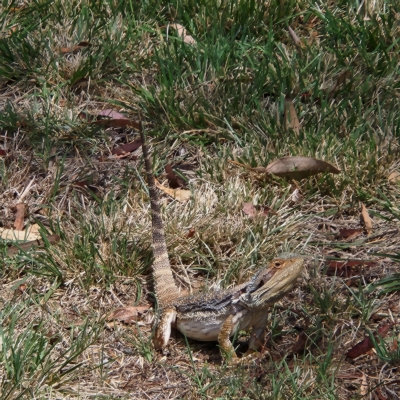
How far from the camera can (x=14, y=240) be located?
510cm

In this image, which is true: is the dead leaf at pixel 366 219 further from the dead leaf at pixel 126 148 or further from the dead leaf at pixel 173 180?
the dead leaf at pixel 126 148

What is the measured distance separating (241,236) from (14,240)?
1.46 m

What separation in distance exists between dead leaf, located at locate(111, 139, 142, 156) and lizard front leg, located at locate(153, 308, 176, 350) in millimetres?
1664

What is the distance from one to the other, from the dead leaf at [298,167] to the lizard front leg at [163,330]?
1.36 m

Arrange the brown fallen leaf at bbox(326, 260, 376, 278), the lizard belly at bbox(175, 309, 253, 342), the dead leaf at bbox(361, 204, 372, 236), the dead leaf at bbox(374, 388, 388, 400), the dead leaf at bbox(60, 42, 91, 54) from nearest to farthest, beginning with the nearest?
the dead leaf at bbox(374, 388, 388, 400) → the lizard belly at bbox(175, 309, 253, 342) → the brown fallen leaf at bbox(326, 260, 376, 278) → the dead leaf at bbox(361, 204, 372, 236) → the dead leaf at bbox(60, 42, 91, 54)

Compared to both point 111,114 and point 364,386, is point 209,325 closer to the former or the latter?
point 364,386

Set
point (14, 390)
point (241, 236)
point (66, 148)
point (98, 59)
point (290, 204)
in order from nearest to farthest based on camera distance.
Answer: point (14, 390) < point (241, 236) < point (290, 204) < point (66, 148) < point (98, 59)

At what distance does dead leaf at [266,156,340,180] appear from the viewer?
17.2 ft

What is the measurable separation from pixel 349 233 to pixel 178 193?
3.92ft

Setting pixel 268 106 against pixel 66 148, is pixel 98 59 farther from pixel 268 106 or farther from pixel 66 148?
pixel 268 106

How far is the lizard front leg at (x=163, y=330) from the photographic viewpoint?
445 centimetres

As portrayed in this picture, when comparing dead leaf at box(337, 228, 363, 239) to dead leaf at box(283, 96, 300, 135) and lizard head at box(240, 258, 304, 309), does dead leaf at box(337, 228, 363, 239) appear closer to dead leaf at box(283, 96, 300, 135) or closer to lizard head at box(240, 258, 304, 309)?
dead leaf at box(283, 96, 300, 135)

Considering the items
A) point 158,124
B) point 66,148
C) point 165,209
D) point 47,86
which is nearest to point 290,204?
point 165,209

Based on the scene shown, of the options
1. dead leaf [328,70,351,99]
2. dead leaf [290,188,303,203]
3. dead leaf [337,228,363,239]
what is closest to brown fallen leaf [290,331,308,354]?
dead leaf [337,228,363,239]
